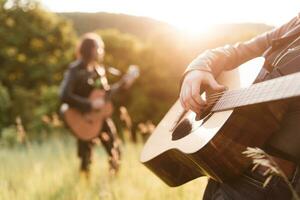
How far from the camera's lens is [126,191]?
14.6ft

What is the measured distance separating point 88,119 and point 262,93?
5504mm

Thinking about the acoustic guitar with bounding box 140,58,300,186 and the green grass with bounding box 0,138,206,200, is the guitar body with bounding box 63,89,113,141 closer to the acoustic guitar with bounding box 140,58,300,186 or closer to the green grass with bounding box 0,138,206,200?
the green grass with bounding box 0,138,206,200

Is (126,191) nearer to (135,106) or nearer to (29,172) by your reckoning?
(29,172)

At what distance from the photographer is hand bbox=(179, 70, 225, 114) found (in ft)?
7.20

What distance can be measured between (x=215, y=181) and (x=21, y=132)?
401 cm

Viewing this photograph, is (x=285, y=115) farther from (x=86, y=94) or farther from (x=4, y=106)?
(x=4, y=106)

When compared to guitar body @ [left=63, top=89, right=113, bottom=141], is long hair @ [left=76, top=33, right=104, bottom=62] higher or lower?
higher

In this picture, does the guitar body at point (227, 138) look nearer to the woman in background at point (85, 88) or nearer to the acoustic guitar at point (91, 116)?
the woman in background at point (85, 88)

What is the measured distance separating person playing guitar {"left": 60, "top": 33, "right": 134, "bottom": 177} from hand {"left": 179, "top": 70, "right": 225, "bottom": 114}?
4.46 metres

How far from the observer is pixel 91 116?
23.2 feet

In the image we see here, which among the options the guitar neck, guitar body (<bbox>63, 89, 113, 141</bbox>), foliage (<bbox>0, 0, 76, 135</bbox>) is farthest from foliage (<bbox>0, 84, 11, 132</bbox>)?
the guitar neck

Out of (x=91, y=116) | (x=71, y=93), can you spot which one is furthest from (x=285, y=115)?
(x=91, y=116)

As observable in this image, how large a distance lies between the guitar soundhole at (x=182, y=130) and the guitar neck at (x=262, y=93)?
0.76 feet

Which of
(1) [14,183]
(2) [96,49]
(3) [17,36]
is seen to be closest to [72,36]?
(3) [17,36]
